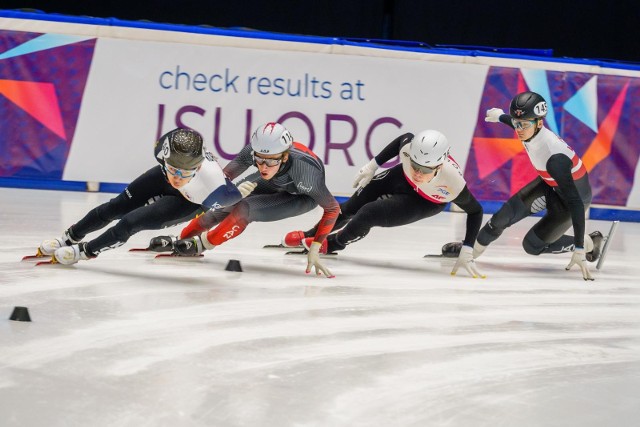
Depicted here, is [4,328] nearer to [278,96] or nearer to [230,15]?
[278,96]

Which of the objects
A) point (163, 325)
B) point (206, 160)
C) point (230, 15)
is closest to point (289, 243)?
point (206, 160)

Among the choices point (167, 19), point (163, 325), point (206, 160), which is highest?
point (167, 19)

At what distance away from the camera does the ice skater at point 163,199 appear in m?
4.82

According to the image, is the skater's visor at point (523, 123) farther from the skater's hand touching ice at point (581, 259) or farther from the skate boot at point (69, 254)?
the skate boot at point (69, 254)

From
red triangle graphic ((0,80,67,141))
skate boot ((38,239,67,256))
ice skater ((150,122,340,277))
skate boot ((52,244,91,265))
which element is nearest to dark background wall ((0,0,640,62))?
red triangle graphic ((0,80,67,141))

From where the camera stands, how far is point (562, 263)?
7.09 m

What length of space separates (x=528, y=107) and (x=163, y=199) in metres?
2.41

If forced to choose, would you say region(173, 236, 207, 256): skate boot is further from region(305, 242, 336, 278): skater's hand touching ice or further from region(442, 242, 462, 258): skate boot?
region(442, 242, 462, 258): skate boot

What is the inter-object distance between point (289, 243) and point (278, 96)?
145 inches

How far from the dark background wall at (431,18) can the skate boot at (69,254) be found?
8.36 m

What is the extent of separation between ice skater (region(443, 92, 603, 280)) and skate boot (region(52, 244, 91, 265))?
2662mm

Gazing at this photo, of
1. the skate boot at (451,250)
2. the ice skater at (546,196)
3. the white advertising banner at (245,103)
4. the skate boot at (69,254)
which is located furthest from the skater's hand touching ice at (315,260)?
the white advertising banner at (245,103)

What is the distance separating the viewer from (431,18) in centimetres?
1302

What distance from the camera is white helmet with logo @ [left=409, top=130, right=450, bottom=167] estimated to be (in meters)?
5.70
